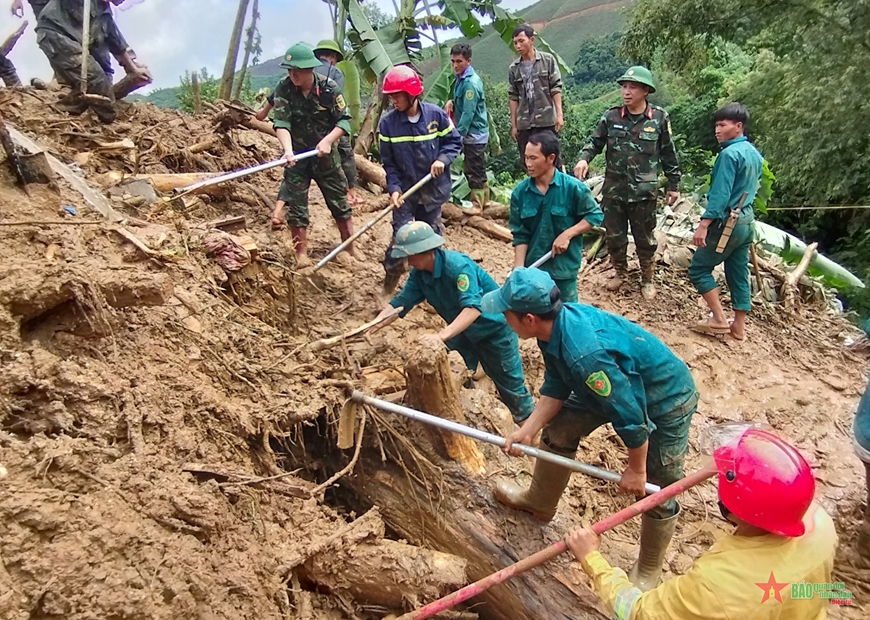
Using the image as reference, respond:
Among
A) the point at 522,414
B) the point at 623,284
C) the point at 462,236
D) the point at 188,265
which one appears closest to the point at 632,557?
the point at 522,414

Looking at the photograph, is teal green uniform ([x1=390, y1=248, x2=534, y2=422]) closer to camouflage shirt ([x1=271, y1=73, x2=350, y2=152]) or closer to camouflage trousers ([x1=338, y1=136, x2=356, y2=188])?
camouflage shirt ([x1=271, y1=73, x2=350, y2=152])

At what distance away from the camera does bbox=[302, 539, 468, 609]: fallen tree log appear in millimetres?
2820

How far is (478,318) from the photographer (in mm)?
3650

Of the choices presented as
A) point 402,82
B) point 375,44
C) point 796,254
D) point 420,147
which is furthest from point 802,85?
point 402,82

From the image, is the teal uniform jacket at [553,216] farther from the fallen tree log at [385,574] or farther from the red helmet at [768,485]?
the red helmet at [768,485]

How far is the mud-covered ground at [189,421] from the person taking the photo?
209 cm

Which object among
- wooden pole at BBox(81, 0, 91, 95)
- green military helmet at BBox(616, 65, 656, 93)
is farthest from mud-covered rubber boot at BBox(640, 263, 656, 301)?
wooden pole at BBox(81, 0, 91, 95)

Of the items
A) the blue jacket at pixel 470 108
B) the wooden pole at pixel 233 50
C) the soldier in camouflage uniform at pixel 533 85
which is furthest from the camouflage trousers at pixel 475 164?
the wooden pole at pixel 233 50

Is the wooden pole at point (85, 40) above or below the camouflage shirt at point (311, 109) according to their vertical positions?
above

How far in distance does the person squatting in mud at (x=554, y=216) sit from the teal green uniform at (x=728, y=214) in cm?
139

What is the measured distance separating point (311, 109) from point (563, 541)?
4.36 m

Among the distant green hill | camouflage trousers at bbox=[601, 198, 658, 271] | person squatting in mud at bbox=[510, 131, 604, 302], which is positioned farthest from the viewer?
the distant green hill

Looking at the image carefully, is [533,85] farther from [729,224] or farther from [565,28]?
[565,28]

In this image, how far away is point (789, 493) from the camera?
1599 millimetres
